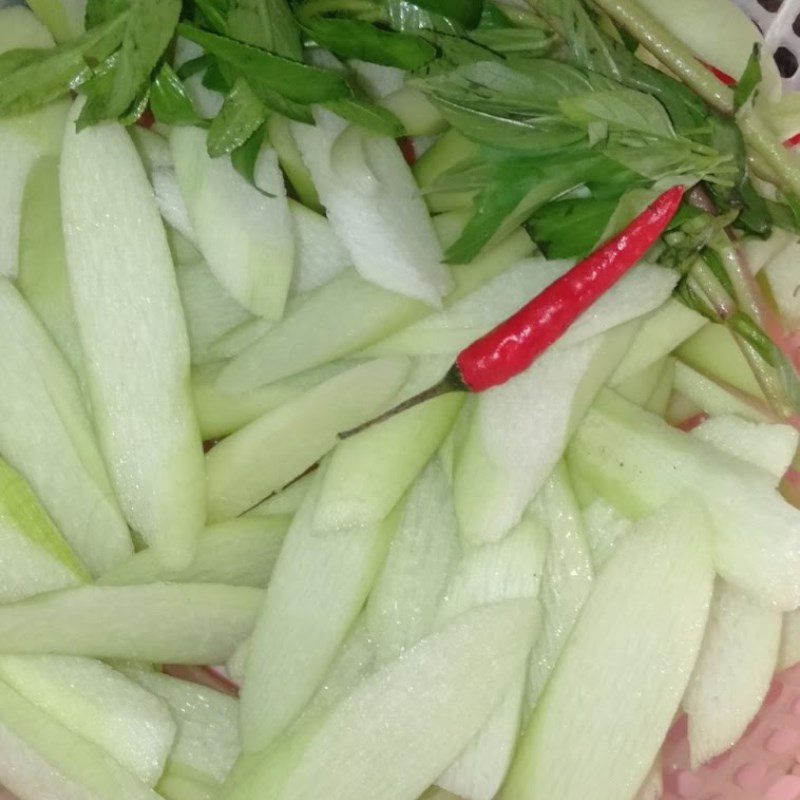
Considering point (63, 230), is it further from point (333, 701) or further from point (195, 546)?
point (333, 701)

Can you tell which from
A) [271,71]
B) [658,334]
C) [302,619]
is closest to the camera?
[271,71]

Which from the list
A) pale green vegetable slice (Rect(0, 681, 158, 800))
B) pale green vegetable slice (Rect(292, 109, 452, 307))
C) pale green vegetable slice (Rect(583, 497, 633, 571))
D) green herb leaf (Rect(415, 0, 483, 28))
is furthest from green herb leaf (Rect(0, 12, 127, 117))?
pale green vegetable slice (Rect(583, 497, 633, 571))

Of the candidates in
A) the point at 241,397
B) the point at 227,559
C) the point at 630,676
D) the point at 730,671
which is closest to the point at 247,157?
the point at 241,397

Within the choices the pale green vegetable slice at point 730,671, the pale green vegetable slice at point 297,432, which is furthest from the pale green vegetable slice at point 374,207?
the pale green vegetable slice at point 730,671

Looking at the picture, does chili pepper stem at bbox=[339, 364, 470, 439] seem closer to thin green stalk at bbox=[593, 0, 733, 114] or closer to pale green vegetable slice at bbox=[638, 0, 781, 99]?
thin green stalk at bbox=[593, 0, 733, 114]

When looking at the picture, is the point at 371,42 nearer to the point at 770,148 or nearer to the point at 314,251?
the point at 314,251
